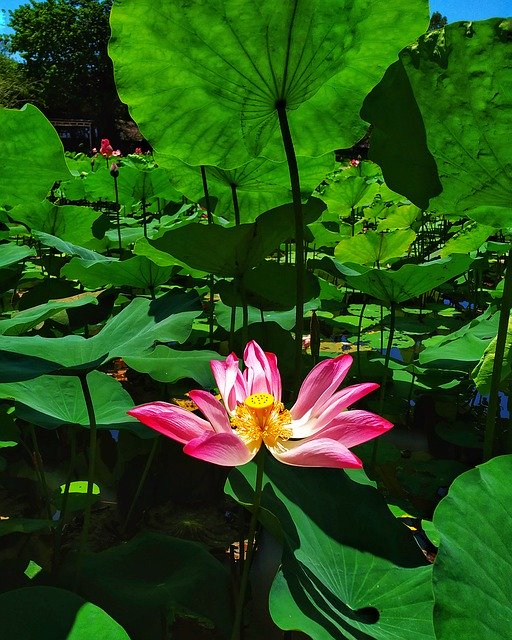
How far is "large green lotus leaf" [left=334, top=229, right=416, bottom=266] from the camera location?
68.9 inches

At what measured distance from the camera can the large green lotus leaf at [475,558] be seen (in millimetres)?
483

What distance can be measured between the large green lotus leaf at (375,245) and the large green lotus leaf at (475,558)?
1201mm

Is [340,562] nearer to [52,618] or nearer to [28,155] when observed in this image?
[52,618]

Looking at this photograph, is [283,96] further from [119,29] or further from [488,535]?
[488,535]

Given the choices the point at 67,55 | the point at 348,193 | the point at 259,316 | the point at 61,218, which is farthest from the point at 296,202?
the point at 67,55

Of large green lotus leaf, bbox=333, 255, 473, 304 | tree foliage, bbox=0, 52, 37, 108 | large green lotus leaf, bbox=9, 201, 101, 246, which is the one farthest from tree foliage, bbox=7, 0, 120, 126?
large green lotus leaf, bbox=333, 255, 473, 304

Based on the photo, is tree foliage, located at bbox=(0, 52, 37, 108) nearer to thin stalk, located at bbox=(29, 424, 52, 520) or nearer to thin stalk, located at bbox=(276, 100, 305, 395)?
thin stalk, located at bbox=(29, 424, 52, 520)

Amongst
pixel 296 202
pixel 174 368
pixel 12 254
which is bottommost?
pixel 174 368

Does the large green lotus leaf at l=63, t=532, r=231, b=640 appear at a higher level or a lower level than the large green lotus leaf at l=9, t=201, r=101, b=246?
lower

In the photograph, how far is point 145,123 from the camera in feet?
2.70

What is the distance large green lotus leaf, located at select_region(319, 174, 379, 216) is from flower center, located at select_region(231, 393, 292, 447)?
8.30ft

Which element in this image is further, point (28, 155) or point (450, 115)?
point (28, 155)

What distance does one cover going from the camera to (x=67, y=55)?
28.0m

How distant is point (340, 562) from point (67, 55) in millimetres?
31318
